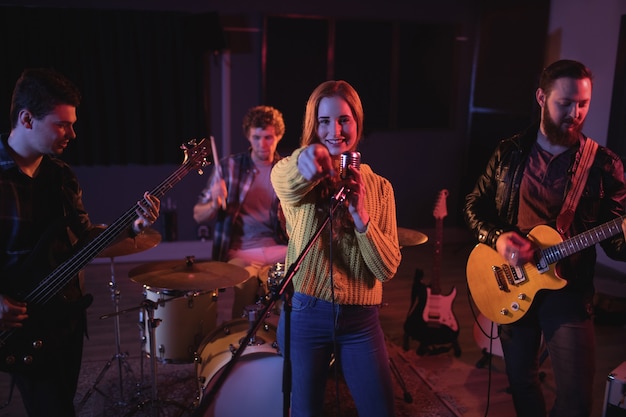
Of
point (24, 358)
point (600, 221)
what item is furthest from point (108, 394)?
point (600, 221)

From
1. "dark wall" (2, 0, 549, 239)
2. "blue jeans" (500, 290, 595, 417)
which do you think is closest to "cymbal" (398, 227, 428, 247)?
"blue jeans" (500, 290, 595, 417)

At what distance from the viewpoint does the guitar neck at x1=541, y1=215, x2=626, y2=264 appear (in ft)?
6.64

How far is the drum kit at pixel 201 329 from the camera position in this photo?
2.51 meters

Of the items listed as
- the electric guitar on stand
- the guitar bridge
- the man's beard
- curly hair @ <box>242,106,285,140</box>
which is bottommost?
the electric guitar on stand

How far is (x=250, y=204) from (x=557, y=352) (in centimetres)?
221

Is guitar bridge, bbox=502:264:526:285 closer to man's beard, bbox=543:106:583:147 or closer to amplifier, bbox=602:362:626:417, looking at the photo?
man's beard, bbox=543:106:583:147

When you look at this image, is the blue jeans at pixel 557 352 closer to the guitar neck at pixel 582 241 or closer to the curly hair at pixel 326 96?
the guitar neck at pixel 582 241

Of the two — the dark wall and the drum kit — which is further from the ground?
the dark wall

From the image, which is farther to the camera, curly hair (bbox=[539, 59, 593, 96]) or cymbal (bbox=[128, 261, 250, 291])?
cymbal (bbox=[128, 261, 250, 291])

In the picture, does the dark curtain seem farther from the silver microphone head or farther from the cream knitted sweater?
the silver microphone head

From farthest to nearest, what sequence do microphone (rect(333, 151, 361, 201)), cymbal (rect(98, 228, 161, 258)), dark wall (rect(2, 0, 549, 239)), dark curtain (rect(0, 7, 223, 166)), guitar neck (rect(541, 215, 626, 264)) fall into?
dark wall (rect(2, 0, 549, 239)), dark curtain (rect(0, 7, 223, 166)), cymbal (rect(98, 228, 161, 258)), guitar neck (rect(541, 215, 626, 264)), microphone (rect(333, 151, 361, 201))

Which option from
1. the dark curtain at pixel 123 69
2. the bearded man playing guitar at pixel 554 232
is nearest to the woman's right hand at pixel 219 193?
the bearded man playing guitar at pixel 554 232

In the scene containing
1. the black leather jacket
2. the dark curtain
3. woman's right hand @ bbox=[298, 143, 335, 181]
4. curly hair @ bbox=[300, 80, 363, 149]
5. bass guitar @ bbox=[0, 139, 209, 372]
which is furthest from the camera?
the dark curtain

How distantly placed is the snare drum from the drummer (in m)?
0.57
